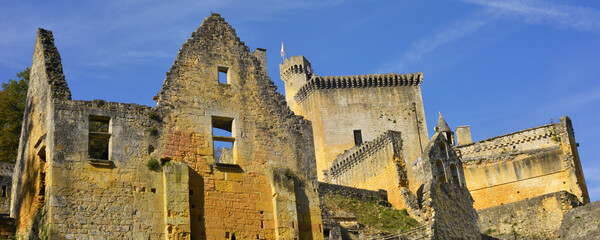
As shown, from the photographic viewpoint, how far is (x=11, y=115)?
2850cm

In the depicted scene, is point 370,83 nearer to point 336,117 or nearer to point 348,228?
point 336,117

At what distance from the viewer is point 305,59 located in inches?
2419

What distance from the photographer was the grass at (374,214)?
3399 cm

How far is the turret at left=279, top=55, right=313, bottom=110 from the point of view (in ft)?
194

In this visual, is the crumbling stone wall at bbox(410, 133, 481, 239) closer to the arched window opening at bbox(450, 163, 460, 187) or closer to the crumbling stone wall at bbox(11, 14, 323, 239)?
the arched window opening at bbox(450, 163, 460, 187)

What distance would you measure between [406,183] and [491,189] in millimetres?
4725

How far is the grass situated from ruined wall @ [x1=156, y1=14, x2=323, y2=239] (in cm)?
1306

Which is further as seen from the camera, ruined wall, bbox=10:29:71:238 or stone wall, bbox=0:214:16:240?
stone wall, bbox=0:214:16:240

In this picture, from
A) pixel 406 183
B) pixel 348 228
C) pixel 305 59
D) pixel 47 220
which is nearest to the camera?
pixel 47 220

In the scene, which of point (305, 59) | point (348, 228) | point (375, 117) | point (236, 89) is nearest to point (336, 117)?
point (375, 117)

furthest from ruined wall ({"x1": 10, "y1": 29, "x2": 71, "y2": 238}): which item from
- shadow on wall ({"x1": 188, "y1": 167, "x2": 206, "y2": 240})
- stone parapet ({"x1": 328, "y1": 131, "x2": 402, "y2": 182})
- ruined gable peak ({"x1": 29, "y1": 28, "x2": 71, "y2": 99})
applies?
stone parapet ({"x1": 328, "y1": 131, "x2": 402, "y2": 182})

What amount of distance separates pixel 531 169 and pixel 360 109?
54.7ft

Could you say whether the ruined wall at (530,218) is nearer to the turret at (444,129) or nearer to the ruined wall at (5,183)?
the turret at (444,129)

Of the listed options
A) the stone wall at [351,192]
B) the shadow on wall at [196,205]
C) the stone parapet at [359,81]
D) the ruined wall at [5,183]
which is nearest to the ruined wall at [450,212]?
the stone wall at [351,192]
